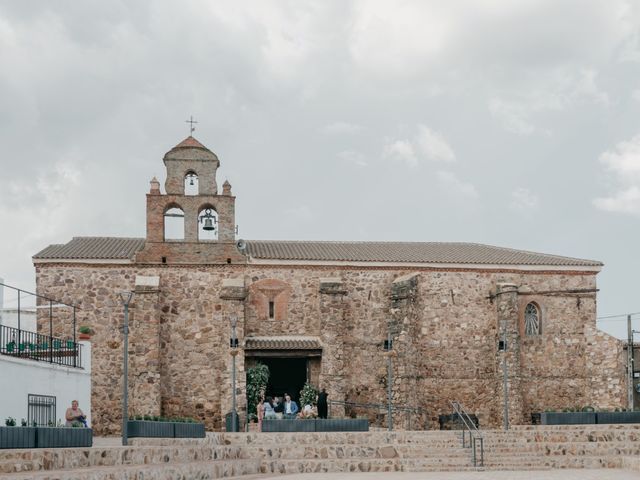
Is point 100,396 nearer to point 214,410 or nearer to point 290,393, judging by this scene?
point 214,410

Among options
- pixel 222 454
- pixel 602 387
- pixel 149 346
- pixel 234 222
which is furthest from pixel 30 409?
pixel 602 387

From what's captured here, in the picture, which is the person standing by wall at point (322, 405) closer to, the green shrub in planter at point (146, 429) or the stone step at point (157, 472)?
the stone step at point (157, 472)

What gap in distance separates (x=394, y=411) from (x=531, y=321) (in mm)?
7703

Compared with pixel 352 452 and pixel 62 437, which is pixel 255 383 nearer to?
pixel 352 452

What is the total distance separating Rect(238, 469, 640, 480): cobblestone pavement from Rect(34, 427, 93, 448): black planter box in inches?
200

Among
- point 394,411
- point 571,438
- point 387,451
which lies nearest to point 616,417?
point 571,438

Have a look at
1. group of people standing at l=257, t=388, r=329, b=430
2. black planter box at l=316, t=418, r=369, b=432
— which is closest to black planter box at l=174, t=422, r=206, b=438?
group of people standing at l=257, t=388, r=329, b=430

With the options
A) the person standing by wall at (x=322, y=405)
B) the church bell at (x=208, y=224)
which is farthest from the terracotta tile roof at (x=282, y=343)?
the church bell at (x=208, y=224)

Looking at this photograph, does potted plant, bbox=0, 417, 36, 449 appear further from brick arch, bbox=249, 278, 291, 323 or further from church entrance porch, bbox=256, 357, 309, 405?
church entrance porch, bbox=256, 357, 309, 405

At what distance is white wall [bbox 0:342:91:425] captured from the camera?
24156 mm

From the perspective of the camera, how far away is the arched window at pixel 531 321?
42.4 meters

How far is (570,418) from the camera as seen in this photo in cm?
3338

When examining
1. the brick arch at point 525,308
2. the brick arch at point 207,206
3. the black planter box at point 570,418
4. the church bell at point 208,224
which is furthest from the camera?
the brick arch at point 525,308

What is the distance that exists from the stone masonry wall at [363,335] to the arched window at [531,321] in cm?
33
